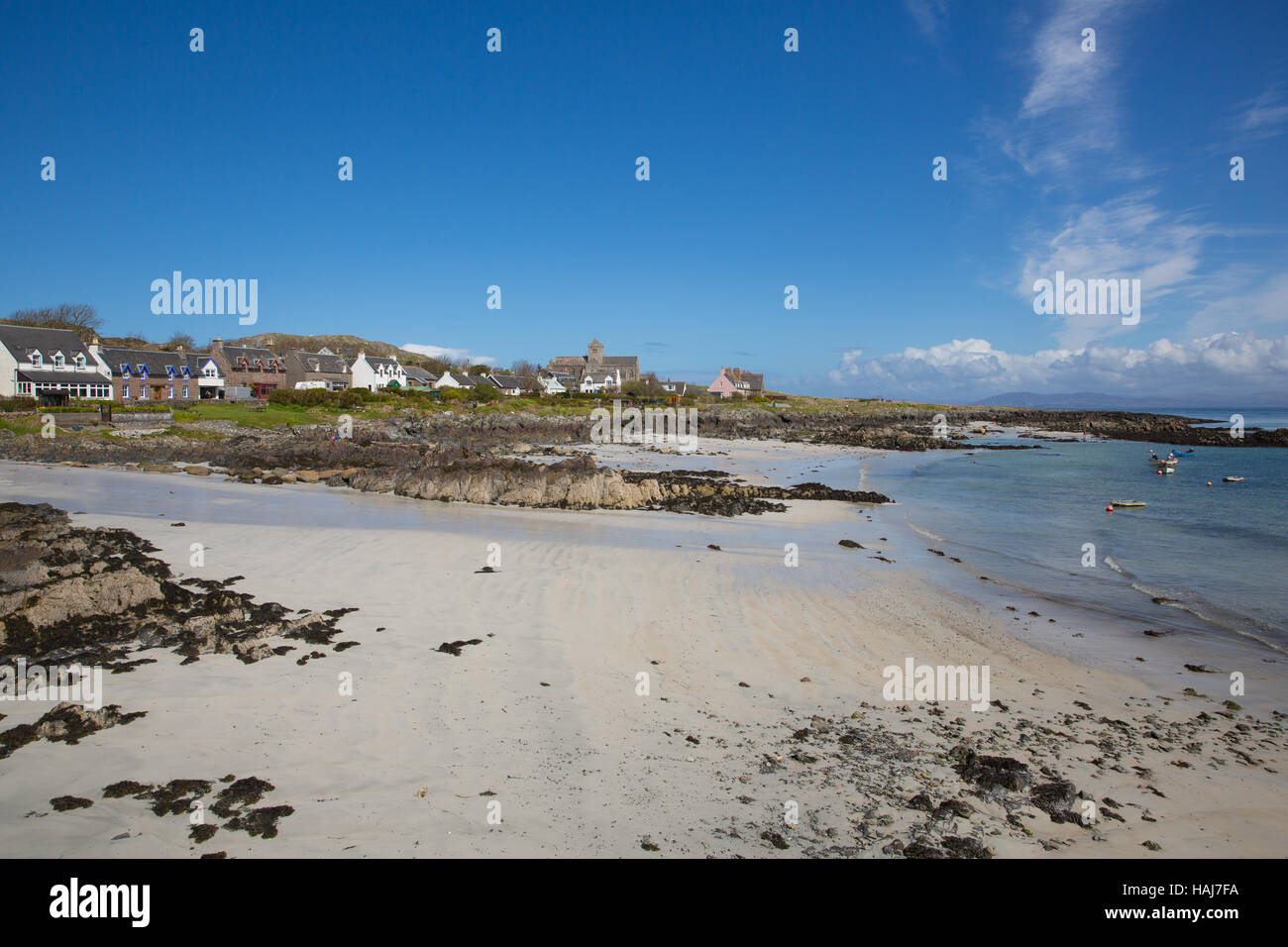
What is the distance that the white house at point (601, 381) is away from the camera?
112m

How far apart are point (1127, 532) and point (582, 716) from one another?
21.9 meters

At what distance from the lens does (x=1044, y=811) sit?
554 cm

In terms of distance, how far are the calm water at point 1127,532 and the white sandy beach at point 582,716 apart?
9.55ft

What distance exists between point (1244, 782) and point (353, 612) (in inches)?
423

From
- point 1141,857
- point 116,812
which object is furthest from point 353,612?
point 1141,857

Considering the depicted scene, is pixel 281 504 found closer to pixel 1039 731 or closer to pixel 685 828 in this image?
pixel 685 828

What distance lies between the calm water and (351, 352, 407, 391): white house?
231ft

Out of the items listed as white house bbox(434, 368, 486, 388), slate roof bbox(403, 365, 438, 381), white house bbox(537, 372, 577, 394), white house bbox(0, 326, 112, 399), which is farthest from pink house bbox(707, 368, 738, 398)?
white house bbox(0, 326, 112, 399)

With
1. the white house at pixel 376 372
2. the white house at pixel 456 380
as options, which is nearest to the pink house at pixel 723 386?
the white house at pixel 456 380

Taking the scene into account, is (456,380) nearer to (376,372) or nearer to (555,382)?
(376,372)

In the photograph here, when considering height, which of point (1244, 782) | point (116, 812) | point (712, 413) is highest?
point (712, 413)

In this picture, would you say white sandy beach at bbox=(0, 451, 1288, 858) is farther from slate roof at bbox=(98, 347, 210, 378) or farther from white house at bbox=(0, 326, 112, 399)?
slate roof at bbox=(98, 347, 210, 378)

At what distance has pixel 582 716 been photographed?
6.82 m

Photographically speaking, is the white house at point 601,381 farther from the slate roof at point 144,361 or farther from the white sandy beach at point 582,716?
the white sandy beach at point 582,716
